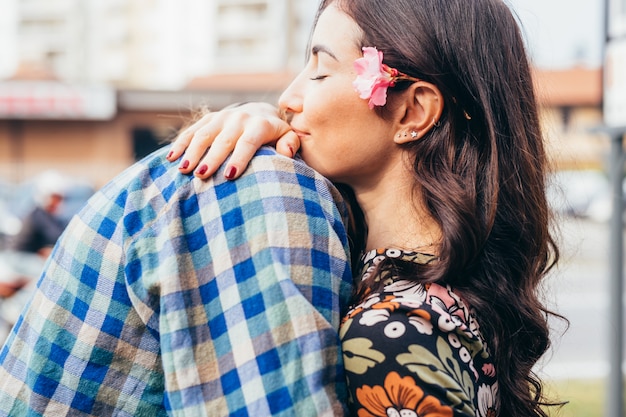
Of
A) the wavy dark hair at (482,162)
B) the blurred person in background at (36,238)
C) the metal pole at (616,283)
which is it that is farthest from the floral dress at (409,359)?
the blurred person in background at (36,238)

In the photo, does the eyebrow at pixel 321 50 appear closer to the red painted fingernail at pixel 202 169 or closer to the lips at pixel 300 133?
the lips at pixel 300 133

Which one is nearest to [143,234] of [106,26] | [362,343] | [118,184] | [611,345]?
[118,184]

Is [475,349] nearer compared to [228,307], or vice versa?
[228,307]

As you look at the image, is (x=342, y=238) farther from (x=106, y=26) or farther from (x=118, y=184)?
(x=106, y=26)

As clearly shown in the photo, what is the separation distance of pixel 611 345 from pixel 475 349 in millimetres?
3076

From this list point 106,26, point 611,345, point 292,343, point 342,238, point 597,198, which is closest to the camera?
point 292,343

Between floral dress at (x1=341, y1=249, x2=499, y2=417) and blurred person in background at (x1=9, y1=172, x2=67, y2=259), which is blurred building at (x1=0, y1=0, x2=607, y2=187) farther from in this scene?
floral dress at (x1=341, y1=249, x2=499, y2=417)

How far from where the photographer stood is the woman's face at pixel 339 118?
1514 millimetres

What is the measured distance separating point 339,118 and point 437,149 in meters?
0.22

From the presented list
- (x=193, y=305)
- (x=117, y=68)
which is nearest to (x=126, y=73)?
(x=117, y=68)

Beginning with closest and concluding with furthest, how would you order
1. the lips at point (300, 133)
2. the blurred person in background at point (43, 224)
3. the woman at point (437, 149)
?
the woman at point (437, 149), the lips at point (300, 133), the blurred person in background at point (43, 224)

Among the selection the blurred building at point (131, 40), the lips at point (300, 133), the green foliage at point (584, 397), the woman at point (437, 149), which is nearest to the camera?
the woman at point (437, 149)

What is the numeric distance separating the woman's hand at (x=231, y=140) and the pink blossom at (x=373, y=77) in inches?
6.8

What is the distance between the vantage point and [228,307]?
1.22m
